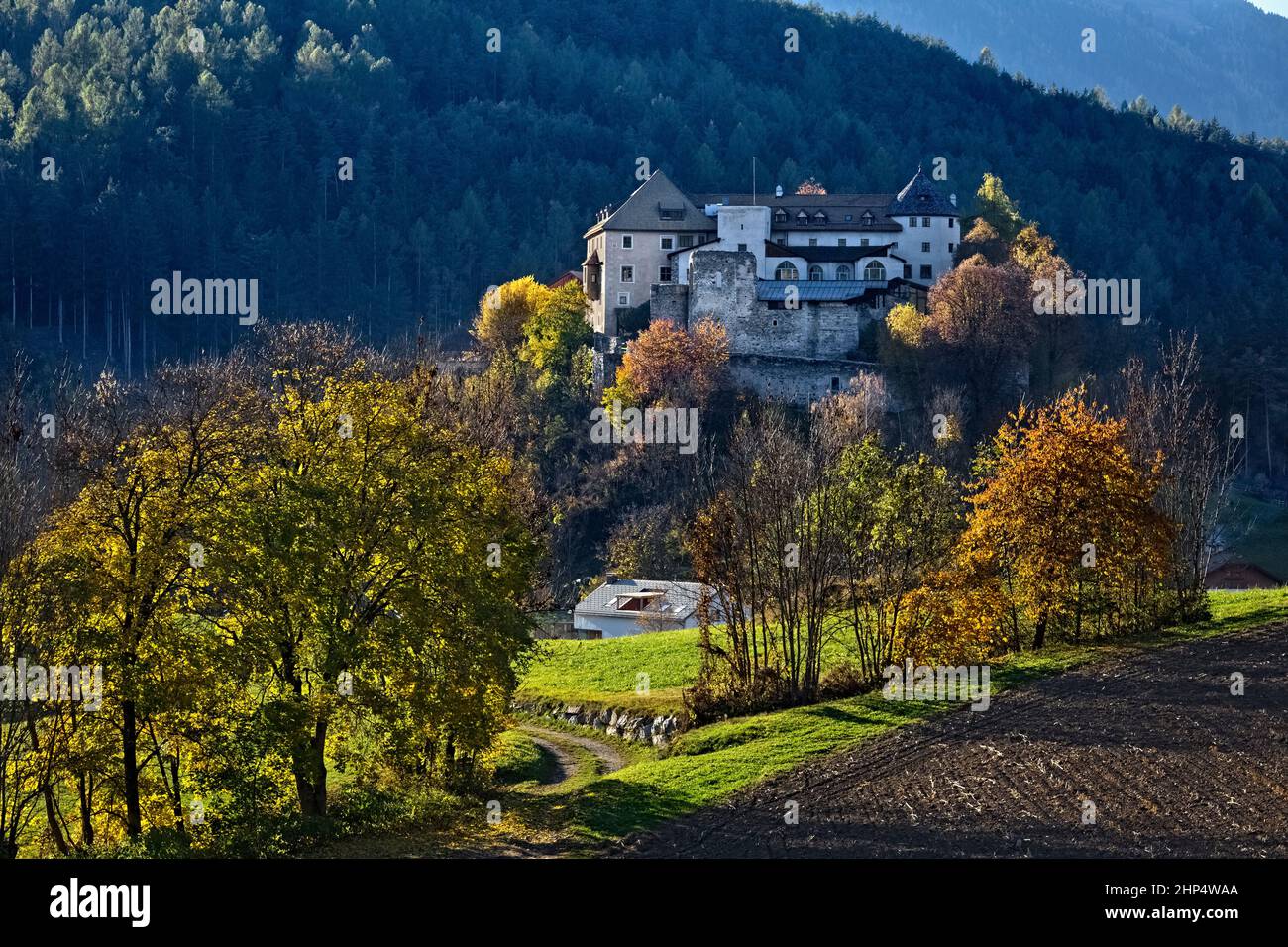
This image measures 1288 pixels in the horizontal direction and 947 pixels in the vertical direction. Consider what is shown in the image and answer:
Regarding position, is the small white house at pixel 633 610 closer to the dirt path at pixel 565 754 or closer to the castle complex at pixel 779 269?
the dirt path at pixel 565 754

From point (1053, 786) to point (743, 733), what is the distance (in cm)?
841

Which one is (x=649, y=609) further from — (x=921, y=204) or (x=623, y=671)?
(x=921, y=204)

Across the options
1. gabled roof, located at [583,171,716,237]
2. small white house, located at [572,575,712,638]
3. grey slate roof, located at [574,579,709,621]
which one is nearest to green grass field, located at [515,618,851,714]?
small white house, located at [572,575,712,638]

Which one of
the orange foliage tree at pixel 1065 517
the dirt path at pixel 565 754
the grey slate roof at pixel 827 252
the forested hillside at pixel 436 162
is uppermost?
the forested hillside at pixel 436 162

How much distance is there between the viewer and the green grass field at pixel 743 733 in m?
28.6

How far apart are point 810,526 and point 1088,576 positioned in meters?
7.18

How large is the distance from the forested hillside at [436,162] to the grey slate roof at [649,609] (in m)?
43.2

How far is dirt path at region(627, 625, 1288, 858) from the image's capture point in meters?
24.7

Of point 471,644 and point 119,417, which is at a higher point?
point 119,417

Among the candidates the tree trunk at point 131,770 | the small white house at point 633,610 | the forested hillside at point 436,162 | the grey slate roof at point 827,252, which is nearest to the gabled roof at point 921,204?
the grey slate roof at point 827,252

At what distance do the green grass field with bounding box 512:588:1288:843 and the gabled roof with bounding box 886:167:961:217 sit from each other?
40253 millimetres
